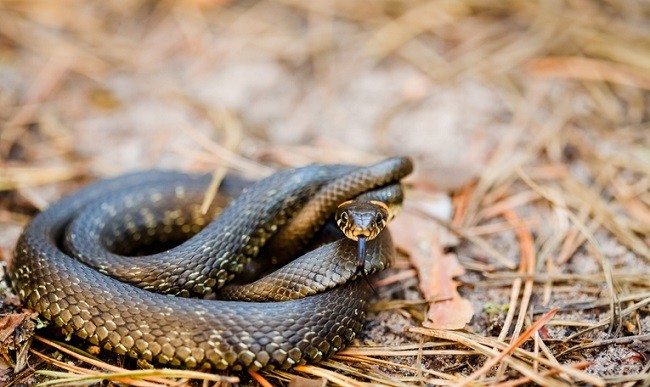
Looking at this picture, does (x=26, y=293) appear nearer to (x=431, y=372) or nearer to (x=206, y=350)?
(x=206, y=350)

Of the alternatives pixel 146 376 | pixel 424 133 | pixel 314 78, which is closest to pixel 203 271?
pixel 146 376

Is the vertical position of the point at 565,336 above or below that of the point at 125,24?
below

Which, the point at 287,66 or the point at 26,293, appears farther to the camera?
the point at 287,66

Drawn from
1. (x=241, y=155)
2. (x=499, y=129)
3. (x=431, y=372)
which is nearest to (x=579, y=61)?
(x=499, y=129)

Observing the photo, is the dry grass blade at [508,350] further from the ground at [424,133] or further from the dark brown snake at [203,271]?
the dark brown snake at [203,271]

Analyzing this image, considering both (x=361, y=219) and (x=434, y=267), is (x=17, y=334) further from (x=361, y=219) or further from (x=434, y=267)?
(x=434, y=267)

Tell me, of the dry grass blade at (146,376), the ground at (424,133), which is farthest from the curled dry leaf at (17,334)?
the dry grass blade at (146,376)

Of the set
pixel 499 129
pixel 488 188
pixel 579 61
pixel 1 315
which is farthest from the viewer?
pixel 579 61
